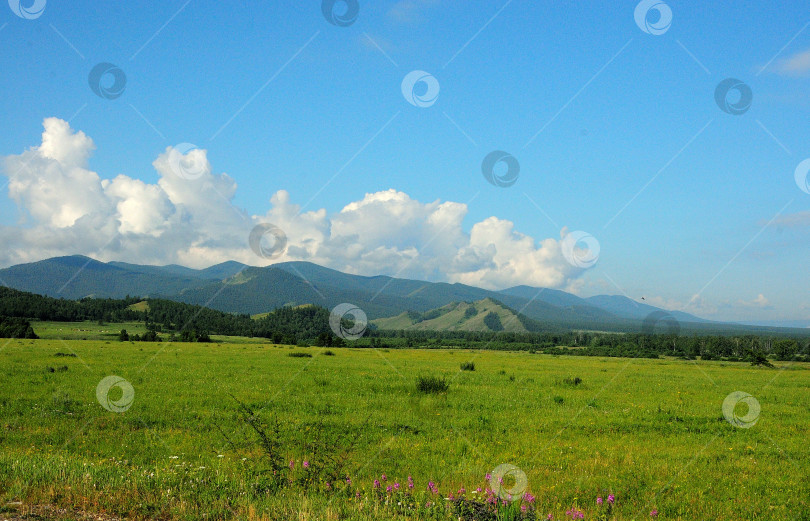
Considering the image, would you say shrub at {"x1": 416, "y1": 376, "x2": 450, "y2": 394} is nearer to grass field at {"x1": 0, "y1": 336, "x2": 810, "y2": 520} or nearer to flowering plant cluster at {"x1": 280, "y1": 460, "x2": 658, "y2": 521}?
grass field at {"x1": 0, "y1": 336, "x2": 810, "y2": 520}

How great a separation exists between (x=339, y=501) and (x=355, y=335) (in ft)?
483

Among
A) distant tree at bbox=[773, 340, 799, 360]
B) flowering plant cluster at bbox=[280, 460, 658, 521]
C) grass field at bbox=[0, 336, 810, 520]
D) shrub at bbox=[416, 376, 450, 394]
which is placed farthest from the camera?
distant tree at bbox=[773, 340, 799, 360]

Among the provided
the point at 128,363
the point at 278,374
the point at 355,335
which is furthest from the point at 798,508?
the point at 355,335

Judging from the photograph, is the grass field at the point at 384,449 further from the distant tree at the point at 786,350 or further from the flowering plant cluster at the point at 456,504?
the distant tree at the point at 786,350

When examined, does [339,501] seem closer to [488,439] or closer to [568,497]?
[568,497]

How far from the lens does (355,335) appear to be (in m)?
153

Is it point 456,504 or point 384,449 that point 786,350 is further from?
point 456,504

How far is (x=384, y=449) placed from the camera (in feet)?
42.5

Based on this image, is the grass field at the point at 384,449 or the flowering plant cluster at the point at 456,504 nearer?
the flowering plant cluster at the point at 456,504

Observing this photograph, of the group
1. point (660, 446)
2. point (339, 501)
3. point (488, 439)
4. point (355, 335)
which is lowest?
point (339, 501)

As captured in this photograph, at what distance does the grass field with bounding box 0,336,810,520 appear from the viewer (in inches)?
316

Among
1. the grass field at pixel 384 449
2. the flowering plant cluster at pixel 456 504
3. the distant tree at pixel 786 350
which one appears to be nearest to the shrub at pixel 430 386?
the grass field at pixel 384 449

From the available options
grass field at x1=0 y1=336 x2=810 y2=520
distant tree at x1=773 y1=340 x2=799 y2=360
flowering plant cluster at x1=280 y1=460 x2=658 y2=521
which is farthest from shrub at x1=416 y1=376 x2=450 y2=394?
distant tree at x1=773 y1=340 x2=799 y2=360

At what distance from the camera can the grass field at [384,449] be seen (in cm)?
802
